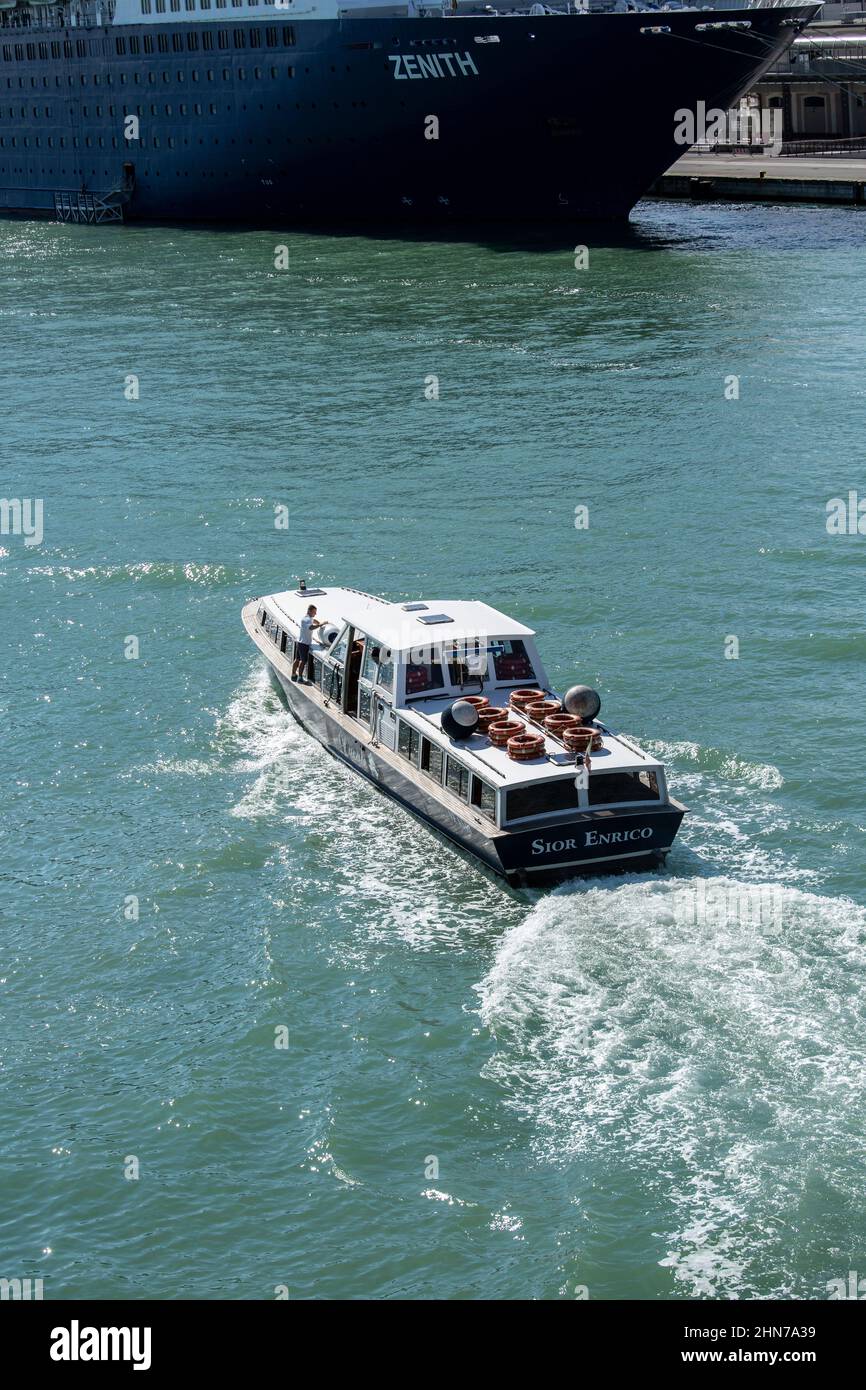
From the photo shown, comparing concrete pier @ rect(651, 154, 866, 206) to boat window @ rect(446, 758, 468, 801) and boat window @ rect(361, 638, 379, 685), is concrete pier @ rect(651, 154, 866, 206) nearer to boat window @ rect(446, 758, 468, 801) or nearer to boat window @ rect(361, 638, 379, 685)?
boat window @ rect(361, 638, 379, 685)

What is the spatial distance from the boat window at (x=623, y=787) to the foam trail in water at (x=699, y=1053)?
1219 mm

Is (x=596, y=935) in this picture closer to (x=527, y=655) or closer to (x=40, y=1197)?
(x=527, y=655)

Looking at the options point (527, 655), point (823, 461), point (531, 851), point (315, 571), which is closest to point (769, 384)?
point (823, 461)

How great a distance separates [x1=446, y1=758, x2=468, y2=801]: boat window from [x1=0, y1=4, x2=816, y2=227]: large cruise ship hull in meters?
63.4

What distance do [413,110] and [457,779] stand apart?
219 feet

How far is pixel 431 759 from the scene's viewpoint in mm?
26281

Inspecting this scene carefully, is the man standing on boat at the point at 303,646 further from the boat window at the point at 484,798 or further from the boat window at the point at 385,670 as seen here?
the boat window at the point at 484,798

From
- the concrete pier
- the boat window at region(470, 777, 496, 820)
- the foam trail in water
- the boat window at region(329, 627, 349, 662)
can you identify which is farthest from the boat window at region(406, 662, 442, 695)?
the concrete pier

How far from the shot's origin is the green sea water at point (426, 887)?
60.4ft

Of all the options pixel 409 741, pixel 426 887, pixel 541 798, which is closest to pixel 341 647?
pixel 409 741

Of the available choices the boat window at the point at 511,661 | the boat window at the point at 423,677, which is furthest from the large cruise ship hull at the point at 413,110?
the boat window at the point at 423,677

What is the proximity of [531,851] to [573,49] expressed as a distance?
6549 centimetres

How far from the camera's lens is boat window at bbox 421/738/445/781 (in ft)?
85.5

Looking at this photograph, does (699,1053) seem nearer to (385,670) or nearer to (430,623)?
(385,670)
